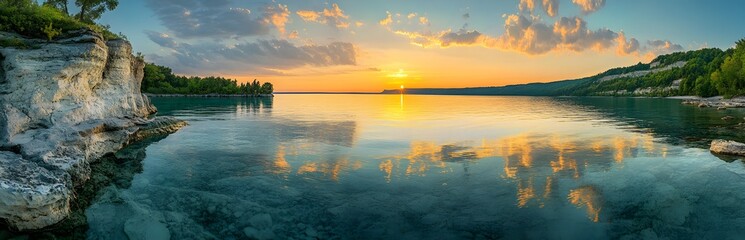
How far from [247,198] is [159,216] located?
3566 mm

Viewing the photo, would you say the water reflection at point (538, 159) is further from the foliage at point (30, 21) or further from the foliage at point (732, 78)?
the foliage at point (732, 78)

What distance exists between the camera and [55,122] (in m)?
24.2

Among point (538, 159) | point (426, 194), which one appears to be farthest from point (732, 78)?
point (426, 194)

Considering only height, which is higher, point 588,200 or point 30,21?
point 30,21

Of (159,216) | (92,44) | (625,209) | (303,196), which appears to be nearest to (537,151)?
(625,209)

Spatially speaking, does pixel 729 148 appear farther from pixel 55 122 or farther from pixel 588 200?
pixel 55 122

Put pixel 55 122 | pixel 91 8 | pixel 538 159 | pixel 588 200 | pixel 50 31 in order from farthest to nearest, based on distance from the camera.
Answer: pixel 91 8 < pixel 50 31 < pixel 538 159 < pixel 55 122 < pixel 588 200

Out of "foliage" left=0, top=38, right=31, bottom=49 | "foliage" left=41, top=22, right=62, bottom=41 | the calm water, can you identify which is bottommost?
the calm water

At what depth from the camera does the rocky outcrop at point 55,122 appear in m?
13.2

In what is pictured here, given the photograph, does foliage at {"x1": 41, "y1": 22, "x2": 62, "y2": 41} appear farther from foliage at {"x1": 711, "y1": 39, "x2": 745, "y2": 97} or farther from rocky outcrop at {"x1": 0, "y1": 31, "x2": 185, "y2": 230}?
foliage at {"x1": 711, "y1": 39, "x2": 745, "y2": 97}

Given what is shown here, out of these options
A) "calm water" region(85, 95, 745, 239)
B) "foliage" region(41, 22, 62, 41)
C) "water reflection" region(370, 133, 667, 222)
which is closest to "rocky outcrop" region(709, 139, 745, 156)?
"calm water" region(85, 95, 745, 239)

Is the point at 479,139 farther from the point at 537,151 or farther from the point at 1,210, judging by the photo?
the point at 1,210

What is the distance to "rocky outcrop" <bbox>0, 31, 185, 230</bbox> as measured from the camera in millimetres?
13219

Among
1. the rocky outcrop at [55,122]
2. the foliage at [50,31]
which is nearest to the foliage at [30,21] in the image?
the foliage at [50,31]
